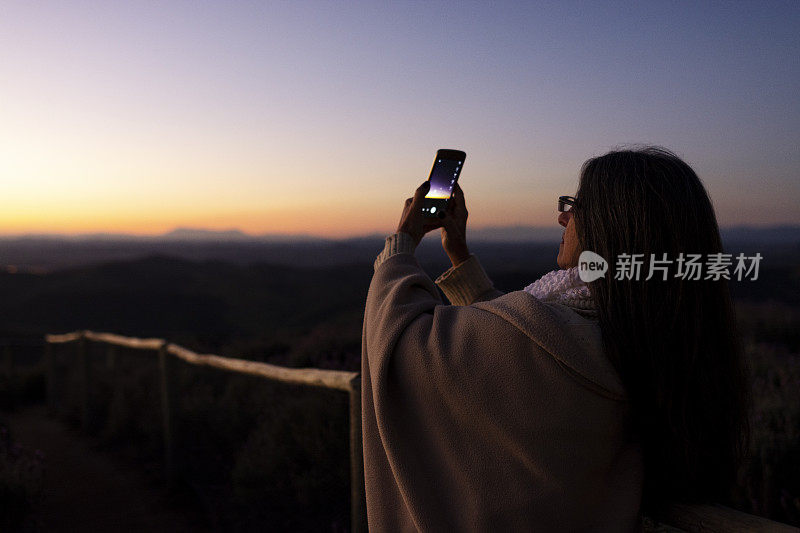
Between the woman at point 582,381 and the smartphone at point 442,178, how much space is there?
1.29 feet

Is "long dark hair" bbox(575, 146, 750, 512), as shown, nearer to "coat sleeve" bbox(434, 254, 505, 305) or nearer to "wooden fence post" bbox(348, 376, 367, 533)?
"coat sleeve" bbox(434, 254, 505, 305)

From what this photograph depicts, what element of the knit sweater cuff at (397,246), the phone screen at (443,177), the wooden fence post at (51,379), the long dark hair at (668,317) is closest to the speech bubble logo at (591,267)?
Answer: the long dark hair at (668,317)

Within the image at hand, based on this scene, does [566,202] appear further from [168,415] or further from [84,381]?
[84,381]

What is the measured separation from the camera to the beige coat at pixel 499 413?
4.07ft

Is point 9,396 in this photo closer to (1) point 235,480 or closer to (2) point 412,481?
(1) point 235,480

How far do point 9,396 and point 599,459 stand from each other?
1187 cm

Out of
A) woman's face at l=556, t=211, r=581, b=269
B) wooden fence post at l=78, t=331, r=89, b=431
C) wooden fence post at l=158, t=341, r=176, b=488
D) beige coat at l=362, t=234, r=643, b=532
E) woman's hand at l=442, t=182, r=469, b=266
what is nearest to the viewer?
beige coat at l=362, t=234, r=643, b=532

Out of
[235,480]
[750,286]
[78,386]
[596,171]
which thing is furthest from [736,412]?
[750,286]

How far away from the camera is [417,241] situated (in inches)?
63.8

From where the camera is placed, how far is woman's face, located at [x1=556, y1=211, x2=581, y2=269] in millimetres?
1472

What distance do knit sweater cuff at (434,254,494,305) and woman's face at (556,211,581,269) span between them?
0.41 meters

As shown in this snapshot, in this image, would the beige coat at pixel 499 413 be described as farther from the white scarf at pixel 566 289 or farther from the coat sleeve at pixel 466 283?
the coat sleeve at pixel 466 283

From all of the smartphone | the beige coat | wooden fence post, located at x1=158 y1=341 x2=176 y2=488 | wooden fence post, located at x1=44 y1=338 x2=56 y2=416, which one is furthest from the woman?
wooden fence post, located at x1=44 y1=338 x2=56 y2=416

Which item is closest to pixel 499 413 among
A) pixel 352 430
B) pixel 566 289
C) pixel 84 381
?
pixel 566 289
